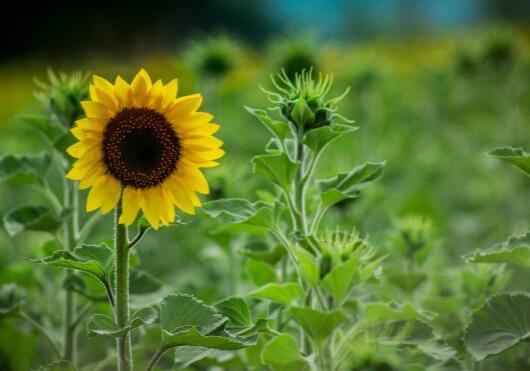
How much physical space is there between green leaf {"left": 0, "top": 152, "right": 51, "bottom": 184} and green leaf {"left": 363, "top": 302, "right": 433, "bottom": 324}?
0.42 meters

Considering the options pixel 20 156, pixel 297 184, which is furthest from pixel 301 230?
pixel 20 156

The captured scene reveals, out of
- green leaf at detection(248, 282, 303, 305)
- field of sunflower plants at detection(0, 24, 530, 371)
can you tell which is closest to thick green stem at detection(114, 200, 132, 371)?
field of sunflower plants at detection(0, 24, 530, 371)

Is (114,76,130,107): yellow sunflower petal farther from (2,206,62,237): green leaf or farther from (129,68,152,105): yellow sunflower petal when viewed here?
(2,206,62,237): green leaf

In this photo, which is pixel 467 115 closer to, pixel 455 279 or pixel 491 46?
pixel 491 46

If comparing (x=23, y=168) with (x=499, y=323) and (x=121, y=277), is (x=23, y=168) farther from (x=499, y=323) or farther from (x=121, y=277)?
(x=499, y=323)

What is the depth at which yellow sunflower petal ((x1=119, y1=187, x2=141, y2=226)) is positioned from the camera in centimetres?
89

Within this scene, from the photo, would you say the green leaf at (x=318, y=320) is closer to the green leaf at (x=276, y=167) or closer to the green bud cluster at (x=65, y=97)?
the green leaf at (x=276, y=167)

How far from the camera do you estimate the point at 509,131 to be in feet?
7.53

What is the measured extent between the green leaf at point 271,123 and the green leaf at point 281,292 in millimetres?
142

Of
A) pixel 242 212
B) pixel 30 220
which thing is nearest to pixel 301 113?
pixel 242 212

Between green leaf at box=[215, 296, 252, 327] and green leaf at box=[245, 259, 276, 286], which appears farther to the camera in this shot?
green leaf at box=[245, 259, 276, 286]

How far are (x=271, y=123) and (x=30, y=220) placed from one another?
0.35 metres

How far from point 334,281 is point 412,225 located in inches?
17.6

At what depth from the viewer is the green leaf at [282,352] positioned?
0.93m
